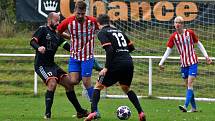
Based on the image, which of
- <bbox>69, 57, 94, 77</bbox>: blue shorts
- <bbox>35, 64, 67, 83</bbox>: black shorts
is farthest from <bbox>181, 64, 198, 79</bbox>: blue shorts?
<bbox>35, 64, 67, 83</bbox>: black shorts

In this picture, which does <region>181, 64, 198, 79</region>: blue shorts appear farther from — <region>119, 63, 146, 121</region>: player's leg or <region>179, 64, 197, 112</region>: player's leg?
<region>119, 63, 146, 121</region>: player's leg

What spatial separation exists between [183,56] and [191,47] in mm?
325

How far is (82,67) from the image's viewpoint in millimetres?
13070

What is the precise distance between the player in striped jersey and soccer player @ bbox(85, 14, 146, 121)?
2.42ft

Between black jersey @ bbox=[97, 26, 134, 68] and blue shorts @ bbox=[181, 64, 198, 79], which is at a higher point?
black jersey @ bbox=[97, 26, 134, 68]

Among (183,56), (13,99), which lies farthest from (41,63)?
(13,99)

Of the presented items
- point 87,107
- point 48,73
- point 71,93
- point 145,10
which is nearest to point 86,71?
point 71,93

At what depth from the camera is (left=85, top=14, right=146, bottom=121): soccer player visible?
475 inches

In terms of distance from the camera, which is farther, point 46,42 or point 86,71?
point 46,42

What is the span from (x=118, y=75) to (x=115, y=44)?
0.56 m

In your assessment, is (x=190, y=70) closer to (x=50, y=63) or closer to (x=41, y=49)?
(x=50, y=63)

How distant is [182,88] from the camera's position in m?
20.3

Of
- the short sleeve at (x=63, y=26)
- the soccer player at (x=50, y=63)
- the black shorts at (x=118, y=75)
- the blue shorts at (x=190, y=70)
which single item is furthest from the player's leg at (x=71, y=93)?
the blue shorts at (x=190, y=70)

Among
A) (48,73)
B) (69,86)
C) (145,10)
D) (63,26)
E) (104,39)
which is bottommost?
(69,86)
